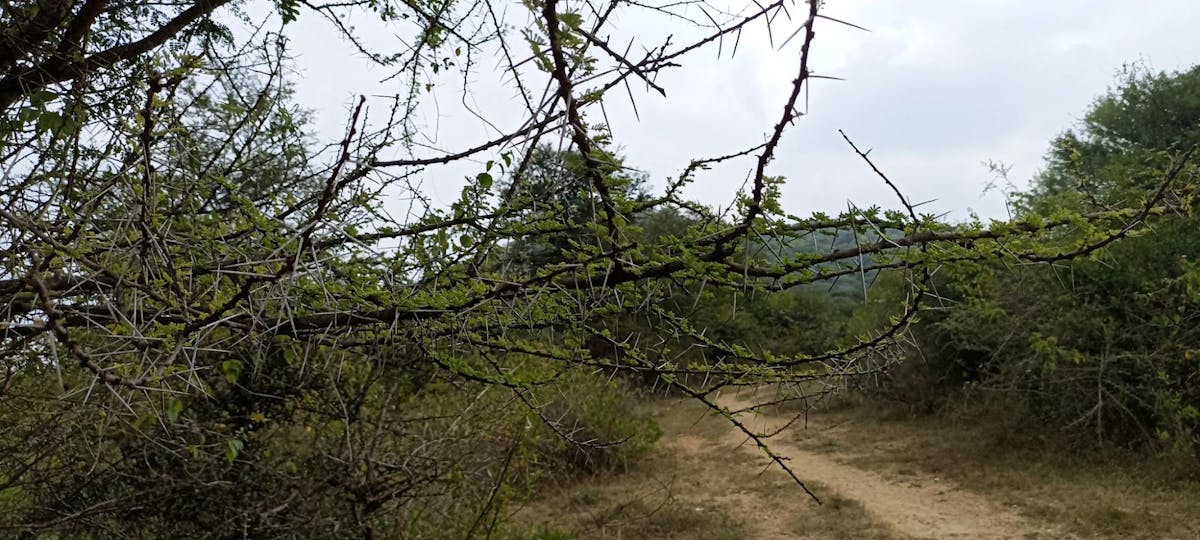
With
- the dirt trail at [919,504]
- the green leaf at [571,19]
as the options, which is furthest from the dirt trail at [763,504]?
the green leaf at [571,19]

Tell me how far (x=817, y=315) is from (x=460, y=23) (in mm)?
20194

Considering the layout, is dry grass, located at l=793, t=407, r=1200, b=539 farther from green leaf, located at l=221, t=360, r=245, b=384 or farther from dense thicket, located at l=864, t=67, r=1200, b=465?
green leaf, located at l=221, t=360, r=245, b=384

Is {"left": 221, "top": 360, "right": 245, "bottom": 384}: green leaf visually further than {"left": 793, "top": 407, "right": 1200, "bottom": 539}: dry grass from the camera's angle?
No

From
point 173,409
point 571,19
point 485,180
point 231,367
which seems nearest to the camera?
point 571,19

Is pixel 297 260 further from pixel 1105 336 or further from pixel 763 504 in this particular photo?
pixel 1105 336

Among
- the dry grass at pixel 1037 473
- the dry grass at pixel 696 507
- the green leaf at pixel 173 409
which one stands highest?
the green leaf at pixel 173 409

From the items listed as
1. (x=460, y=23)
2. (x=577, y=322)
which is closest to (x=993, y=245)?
(x=577, y=322)

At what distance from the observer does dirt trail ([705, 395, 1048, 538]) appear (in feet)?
21.2

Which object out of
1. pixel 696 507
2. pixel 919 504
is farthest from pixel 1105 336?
pixel 696 507

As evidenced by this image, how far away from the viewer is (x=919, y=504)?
24.3ft

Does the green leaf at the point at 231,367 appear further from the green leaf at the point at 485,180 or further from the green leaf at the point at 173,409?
the green leaf at the point at 485,180

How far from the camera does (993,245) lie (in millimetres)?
1471

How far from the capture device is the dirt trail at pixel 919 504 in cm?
646

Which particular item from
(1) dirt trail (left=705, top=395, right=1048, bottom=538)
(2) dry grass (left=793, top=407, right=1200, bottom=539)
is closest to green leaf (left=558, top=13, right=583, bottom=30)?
(2) dry grass (left=793, top=407, right=1200, bottom=539)
